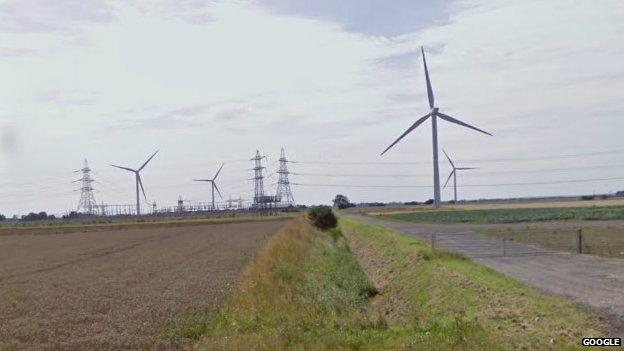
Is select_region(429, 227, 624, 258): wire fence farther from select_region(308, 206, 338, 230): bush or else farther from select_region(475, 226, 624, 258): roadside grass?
select_region(308, 206, 338, 230): bush

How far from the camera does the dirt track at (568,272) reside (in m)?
17.2

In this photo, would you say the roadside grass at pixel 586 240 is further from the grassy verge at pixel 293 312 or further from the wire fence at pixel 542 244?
the grassy verge at pixel 293 312

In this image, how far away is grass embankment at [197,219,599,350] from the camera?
14.5 metres

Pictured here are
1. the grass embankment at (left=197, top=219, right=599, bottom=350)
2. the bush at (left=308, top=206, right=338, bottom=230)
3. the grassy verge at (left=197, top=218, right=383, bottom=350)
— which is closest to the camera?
the grass embankment at (left=197, top=219, right=599, bottom=350)

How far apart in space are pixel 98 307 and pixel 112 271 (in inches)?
592

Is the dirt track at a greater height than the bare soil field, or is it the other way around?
the dirt track

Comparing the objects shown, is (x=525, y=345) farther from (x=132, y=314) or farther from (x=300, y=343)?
(x=132, y=314)

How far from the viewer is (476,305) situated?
59.4ft

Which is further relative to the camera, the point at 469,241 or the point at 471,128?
the point at 471,128

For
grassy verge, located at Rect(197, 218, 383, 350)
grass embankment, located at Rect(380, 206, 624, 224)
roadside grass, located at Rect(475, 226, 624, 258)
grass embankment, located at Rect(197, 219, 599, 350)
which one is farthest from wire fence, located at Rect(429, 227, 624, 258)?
grass embankment, located at Rect(380, 206, 624, 224)

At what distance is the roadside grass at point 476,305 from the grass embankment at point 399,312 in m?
0.02

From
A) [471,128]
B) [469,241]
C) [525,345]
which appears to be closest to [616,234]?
[469,241]

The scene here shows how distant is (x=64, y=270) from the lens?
39375 millimetres

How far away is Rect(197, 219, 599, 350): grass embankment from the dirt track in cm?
79
